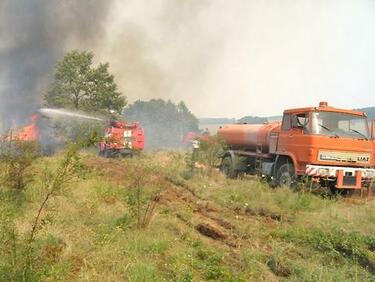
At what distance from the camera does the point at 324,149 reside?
37.8 ft

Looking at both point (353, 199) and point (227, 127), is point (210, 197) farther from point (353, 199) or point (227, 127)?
point (227, 127)

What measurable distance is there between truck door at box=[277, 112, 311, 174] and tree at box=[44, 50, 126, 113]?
17807 millimetres

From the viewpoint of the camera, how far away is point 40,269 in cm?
447

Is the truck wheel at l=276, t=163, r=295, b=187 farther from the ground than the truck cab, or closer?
closer

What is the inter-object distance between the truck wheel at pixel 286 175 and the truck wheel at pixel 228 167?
3115mm

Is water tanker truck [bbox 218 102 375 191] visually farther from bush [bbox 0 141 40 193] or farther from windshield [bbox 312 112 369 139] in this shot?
bush [bbox 0 141 40 193]

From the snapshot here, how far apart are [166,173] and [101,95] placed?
16503mm

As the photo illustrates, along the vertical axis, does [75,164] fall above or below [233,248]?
above

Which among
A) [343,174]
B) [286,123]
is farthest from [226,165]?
[343,174]

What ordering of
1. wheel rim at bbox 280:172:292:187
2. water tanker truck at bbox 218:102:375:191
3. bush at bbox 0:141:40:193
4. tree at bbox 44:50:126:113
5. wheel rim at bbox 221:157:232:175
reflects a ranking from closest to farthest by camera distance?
bush at bbox 0:141:40:193 < water tanker truck at bbox 218:102:375:191 < wheel rim at bbox 280:172:292:187 < wheel rim at bbox 221:157:232:175 < tree at bbox 44:50:126:113

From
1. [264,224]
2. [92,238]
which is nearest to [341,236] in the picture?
[264,224]

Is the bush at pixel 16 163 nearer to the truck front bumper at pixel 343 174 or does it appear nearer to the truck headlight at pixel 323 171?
the truck front bumper at pixel 343 174

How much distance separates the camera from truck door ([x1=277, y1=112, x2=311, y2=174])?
11727 mm

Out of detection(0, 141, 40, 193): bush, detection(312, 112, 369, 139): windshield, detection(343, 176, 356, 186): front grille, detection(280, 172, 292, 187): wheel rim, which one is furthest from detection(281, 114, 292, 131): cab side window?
detection(0, 141, 40, 193): bush
